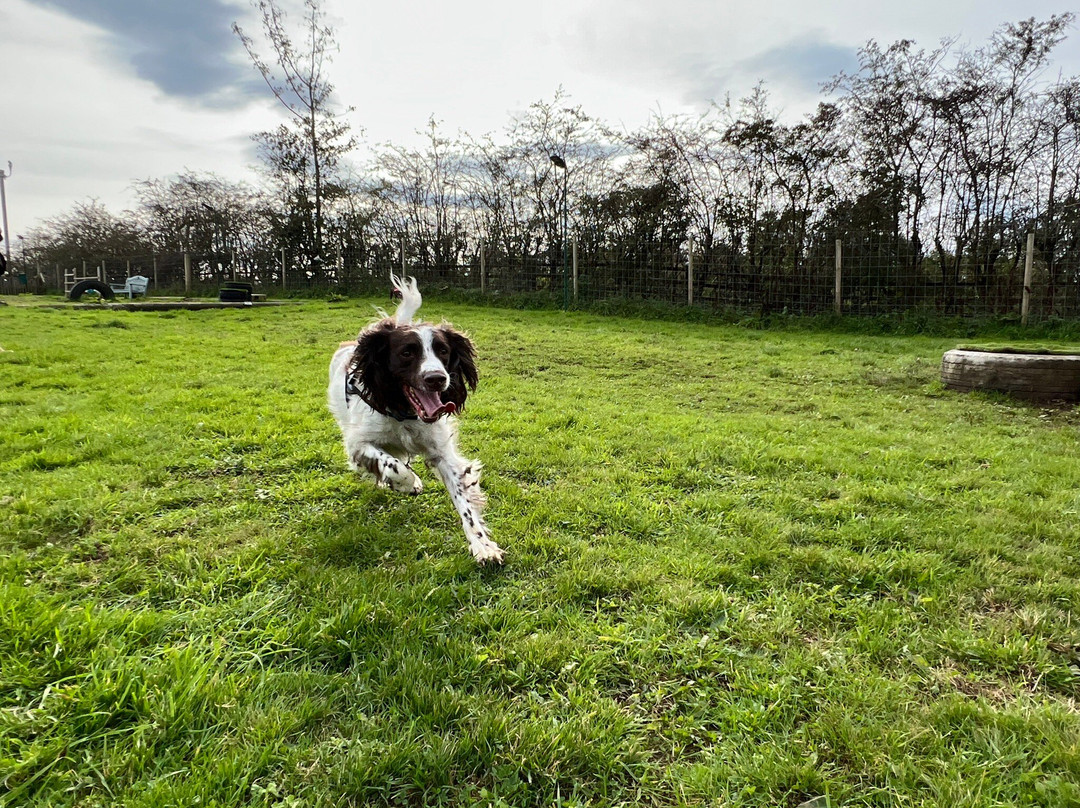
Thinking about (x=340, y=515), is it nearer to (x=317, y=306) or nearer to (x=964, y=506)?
(x=964, y=506)

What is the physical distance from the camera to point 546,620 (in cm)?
212

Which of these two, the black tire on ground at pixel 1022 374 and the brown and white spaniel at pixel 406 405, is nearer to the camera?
the brown and white spaniel at pixel 406 405

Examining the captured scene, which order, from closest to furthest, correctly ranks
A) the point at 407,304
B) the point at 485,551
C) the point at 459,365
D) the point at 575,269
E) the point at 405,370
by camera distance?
1. the point at 485,551
2. the point at 405,370
3. the point at 459,365
4. the point at 407,304
5. the point at 575,269

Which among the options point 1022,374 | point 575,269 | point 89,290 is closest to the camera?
point 1022,374

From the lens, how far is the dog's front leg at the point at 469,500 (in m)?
2.58

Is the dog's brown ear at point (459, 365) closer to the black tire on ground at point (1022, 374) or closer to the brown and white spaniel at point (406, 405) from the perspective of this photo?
the brown and white spaniel at point (406, 405)

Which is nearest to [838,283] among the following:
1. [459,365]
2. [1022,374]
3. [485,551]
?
[1022,374]

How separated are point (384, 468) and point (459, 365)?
0.82 metres

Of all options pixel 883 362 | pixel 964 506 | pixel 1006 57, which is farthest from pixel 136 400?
pixel 1006 57

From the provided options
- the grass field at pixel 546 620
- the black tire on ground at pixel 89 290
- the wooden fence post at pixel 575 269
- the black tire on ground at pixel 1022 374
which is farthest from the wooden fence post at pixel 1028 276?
the black tire on ground at pixel 89 290

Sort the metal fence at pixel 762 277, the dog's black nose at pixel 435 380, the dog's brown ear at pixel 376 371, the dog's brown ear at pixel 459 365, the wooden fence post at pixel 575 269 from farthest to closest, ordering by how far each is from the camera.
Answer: the wooden fence post at pixel 575 269
the metal fence at pixel 762 277
the dog's brown ear at pixel 459 365
the dog's brown ear at pixel 376 371
the dog's black nose at pixel 435 380

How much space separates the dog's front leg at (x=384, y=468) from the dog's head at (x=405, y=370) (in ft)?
0.79

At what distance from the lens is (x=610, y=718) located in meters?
1.65

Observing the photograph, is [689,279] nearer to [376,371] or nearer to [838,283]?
[838,283]
